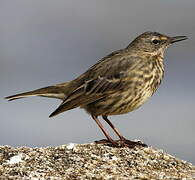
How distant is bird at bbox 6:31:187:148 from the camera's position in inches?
461

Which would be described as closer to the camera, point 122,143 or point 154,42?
point 122,143

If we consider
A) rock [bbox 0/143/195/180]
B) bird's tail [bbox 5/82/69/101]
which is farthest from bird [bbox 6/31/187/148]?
rock [bbox 0/143/195/180]

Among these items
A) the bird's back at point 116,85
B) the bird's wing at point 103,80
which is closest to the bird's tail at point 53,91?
the bird's back at point 116,85

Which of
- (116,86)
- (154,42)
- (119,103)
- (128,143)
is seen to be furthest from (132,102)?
(154,42)

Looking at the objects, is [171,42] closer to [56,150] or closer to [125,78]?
[125,78]

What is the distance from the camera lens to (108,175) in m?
9.34

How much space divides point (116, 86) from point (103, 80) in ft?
1.26

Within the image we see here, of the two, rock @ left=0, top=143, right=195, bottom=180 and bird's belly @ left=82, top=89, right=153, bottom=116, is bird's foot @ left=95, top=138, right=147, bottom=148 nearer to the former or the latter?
rock @ left=0, top=143, right=195, bottom=180

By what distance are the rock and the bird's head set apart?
9.02ft

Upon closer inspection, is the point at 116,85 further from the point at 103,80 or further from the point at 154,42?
the point at 154,42

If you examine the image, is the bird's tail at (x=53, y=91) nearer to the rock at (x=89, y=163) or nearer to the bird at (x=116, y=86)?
the bird at (x=116, y=86)

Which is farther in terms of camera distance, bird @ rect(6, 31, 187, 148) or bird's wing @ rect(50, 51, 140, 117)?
bird's wing @ rect(50, 51, 140, 117)

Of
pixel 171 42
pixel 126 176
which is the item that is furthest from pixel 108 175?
pixel 171 42

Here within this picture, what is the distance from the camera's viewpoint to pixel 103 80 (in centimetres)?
1217
